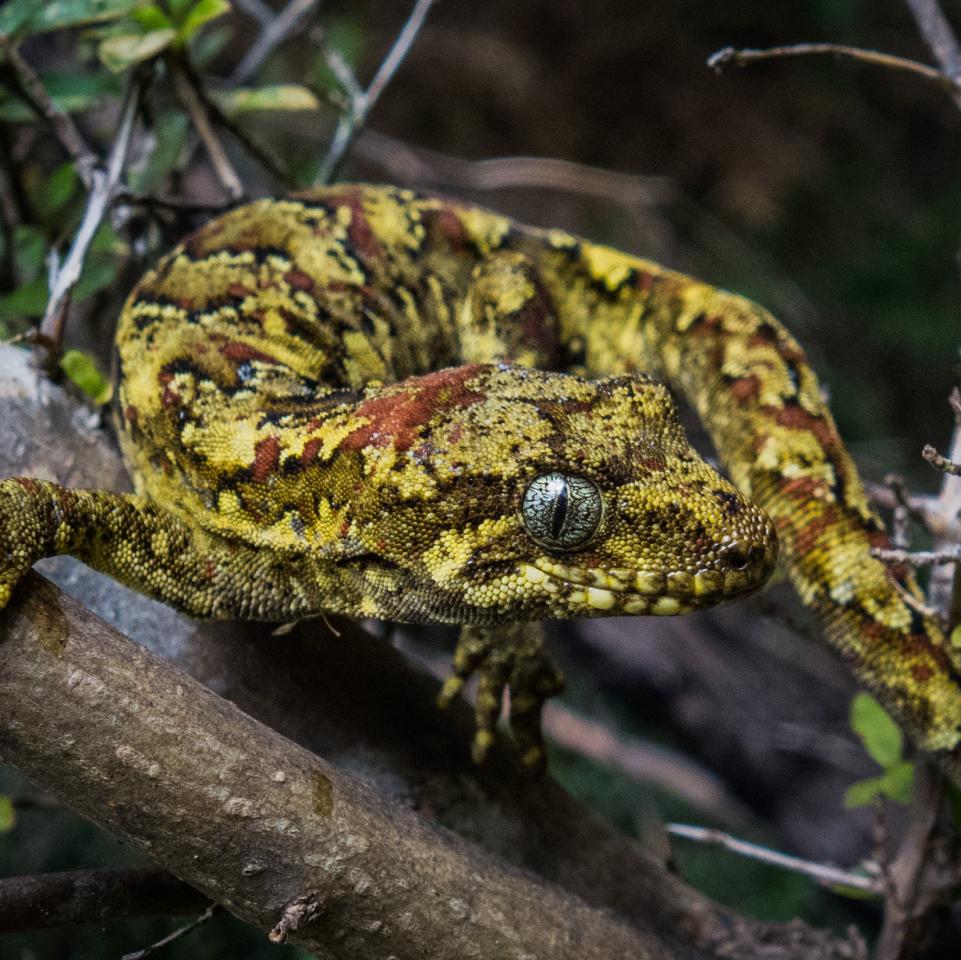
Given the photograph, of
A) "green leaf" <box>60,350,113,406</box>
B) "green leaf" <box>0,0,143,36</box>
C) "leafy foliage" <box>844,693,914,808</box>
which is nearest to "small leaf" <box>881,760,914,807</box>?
"leafy foliage" <box>844,693,914,808</box>

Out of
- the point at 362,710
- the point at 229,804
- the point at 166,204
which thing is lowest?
the point at 362,710

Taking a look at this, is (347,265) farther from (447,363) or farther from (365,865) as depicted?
(365,865)

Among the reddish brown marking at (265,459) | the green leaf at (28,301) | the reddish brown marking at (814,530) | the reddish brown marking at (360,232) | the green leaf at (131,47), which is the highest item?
the green leaf at (131,47)

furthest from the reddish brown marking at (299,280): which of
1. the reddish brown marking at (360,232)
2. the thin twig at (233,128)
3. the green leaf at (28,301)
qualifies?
the thin twig at (233,128)

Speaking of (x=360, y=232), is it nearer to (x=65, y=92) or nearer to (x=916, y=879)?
(x=65, y=92)

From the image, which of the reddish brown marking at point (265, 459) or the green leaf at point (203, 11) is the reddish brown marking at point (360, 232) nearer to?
the green leaf at point (203, 11)

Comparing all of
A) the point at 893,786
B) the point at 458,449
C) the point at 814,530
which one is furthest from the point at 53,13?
the point at 893,786
